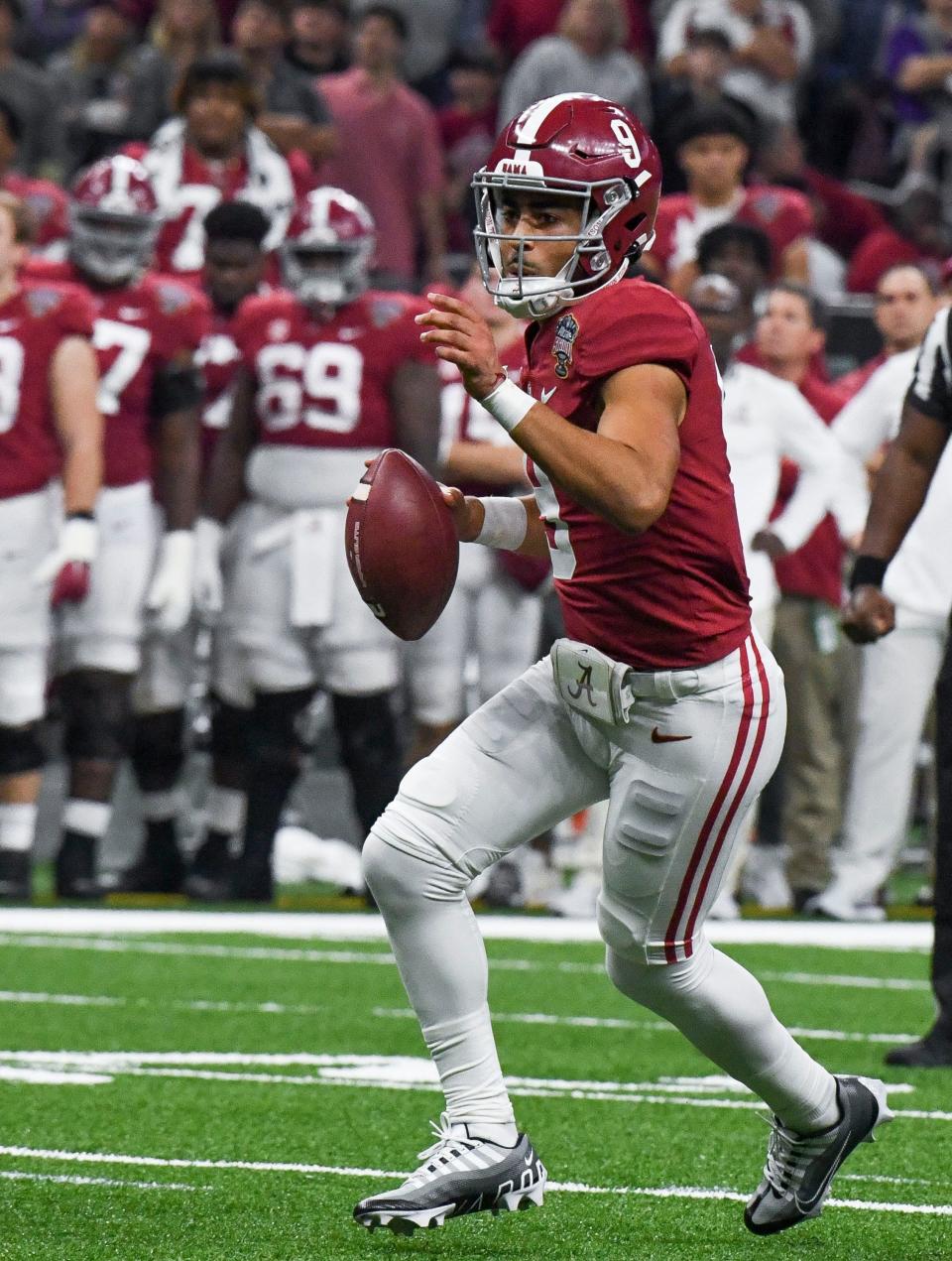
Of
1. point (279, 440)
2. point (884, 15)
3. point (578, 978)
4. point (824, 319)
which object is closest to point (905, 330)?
point (824, 319)

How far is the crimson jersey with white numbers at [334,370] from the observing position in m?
7.78

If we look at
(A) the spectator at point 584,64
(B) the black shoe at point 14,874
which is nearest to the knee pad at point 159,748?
(B) the black shoe at point 14,874

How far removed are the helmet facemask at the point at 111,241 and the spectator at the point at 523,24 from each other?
13.9 ft

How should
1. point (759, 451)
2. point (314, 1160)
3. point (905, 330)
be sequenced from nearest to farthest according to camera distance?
point (314, 1160)
point (759, 451)
point (905, 330)

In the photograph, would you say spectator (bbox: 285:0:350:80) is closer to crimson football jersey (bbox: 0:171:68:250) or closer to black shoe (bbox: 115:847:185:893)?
crimson football jersey (bbox: 0:171:68:250)

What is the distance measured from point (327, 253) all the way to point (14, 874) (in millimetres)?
2185

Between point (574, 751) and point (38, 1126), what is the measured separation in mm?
1324

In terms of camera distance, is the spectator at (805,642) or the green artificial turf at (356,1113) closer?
the green artificial turf at (356,1113)

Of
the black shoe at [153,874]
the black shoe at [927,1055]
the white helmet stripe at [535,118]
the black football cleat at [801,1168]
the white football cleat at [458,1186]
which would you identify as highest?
the white helmet stripe at [535,118]

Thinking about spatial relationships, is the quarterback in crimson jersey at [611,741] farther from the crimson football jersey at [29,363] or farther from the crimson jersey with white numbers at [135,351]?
the crimson jersey with white numbers at [135,351]

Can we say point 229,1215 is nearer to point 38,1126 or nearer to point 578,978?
point 38,1126

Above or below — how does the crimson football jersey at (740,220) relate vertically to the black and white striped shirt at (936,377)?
below

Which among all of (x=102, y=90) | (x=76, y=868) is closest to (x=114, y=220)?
(x=76, y=868)

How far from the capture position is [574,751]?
3.55 m
